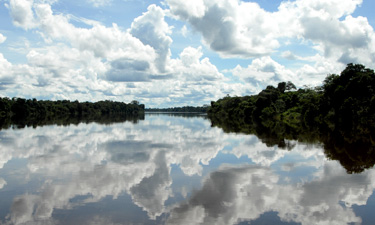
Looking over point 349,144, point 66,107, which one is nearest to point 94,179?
point 349,144

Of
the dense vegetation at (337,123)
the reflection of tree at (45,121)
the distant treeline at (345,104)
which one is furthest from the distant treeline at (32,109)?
the distant treeline at (345,104)

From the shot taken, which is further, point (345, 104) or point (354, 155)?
point (345, 104)

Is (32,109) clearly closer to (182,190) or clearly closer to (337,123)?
(337,123)

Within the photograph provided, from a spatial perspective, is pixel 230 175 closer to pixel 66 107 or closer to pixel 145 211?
pixel 145 211

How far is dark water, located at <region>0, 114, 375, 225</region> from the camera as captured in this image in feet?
34.3

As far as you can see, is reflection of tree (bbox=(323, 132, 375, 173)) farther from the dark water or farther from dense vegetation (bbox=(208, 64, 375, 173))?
the dark water

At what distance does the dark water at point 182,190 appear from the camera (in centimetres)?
1046

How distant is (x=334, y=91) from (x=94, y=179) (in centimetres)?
6220

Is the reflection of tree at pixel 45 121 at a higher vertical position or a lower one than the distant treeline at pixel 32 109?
lower

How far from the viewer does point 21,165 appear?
19.5 meters

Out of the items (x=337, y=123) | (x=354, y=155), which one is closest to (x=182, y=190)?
(x=354, y=155)

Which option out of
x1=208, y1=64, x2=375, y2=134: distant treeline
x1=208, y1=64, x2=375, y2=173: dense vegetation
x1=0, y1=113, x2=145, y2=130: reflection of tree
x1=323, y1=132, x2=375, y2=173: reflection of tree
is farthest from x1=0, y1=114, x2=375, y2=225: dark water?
x1=0, y1=113, x2=145, y2=130: reflection of tree

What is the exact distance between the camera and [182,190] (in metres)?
13.7

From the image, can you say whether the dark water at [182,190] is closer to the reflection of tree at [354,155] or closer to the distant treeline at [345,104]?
the reflection of tree at [354,155]
